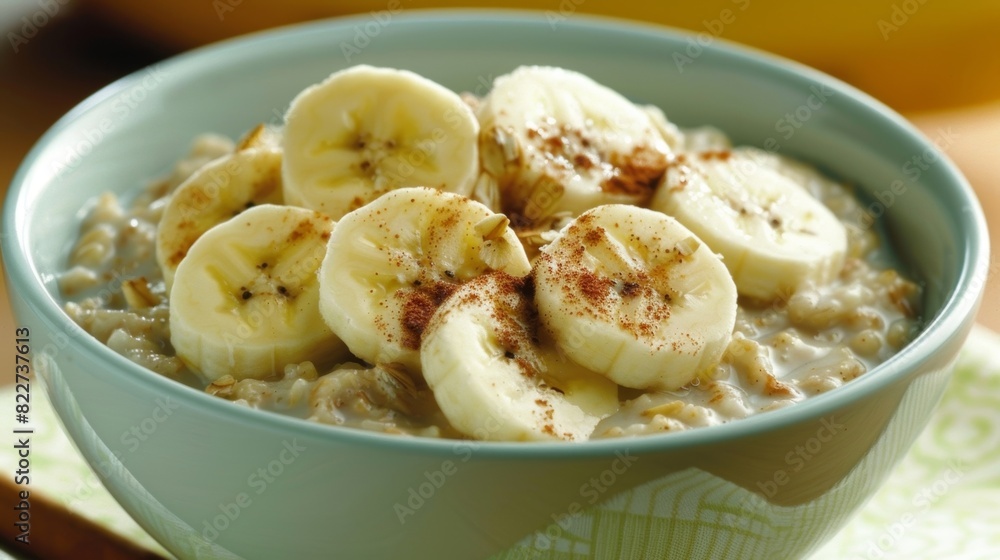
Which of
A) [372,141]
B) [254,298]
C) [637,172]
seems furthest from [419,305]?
[637,172]

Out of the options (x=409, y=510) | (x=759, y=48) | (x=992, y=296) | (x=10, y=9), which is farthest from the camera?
(x=10, y=9)

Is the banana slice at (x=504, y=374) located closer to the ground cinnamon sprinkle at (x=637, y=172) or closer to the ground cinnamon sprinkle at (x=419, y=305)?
the ground cinnamon sprinkle at (x=419, y=305)

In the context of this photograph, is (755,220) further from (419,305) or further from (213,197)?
(213,197)

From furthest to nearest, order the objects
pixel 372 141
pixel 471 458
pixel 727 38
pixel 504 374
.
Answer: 1. pixel 727 38
2. pixel 372 141
3. pixel 504 374
4. pixel 471 458

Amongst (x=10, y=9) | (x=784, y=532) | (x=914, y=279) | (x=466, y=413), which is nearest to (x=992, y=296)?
(x=914, y=279)

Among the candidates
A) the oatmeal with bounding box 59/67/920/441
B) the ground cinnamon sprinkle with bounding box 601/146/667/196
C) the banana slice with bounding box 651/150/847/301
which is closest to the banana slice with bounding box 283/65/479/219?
the oatmeal with bounding box 59/67/920/441

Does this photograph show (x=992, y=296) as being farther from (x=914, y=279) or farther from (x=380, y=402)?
(x=380, y=402)

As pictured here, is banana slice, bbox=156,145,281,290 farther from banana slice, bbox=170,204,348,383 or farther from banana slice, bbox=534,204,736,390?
banana slice, bbox=534,204,736,390
